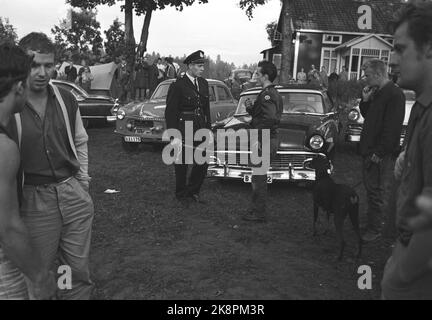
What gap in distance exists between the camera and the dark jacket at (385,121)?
462 centimetres

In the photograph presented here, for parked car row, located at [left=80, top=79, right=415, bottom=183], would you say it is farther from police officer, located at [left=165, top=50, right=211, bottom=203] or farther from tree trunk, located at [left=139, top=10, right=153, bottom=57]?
tree trunk, located at [left=139, top=10, right=153, bottom=57]

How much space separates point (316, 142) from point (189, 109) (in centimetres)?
214

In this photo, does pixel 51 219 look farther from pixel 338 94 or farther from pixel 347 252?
pixel 338 94

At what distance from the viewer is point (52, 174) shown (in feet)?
8.38

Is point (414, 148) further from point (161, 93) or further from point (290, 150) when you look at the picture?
point (161, 93)

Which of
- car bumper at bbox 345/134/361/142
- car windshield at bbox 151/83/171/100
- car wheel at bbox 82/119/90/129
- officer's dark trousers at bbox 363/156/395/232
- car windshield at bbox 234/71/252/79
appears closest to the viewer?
officer's dark trousers at bbox 363/156/395/232

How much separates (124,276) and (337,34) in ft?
106

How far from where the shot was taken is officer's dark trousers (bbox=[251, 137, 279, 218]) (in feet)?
17.9

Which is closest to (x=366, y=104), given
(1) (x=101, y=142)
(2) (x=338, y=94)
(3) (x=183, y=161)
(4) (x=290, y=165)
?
(4) (x=290, y=165)

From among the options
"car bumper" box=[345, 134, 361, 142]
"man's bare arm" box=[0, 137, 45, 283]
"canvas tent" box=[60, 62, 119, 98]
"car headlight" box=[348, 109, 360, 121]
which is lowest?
"car bumper" box=[345, 134, 361, 142]

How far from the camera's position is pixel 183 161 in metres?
6.23

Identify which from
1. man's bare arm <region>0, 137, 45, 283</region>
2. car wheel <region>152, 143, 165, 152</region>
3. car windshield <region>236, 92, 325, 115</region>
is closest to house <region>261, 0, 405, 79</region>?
car wheel <region>152, 143, 165, 152</region>

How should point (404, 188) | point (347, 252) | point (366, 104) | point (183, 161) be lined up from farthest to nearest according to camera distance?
point (183, 161) → point (366, 104) → point (347, 252) → point (404, 188)

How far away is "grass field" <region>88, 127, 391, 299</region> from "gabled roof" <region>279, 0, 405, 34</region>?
91.8 ft
